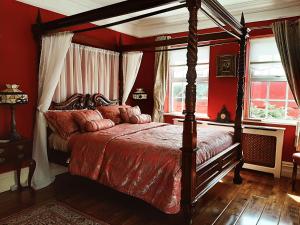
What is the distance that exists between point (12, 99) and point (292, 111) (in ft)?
13.8

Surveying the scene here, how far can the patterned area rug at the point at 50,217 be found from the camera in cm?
245

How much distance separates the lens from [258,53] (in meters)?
4.30

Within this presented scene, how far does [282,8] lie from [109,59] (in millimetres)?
3061

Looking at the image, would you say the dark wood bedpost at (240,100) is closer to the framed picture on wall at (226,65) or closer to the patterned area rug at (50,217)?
the framed picture on wall at (226,65)

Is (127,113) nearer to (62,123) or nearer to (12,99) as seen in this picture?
(62,123)

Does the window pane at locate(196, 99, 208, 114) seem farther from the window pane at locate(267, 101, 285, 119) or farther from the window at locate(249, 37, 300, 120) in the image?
the window pane at locate(267, 101, 285, 119)

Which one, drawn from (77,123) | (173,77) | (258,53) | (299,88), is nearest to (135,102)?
(173,77)

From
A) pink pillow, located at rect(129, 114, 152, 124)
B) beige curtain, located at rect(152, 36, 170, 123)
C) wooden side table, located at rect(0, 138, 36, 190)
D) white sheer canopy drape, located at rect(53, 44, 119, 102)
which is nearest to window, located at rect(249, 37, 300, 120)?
beige curtain, located at rect(152, 36, 170, 123)

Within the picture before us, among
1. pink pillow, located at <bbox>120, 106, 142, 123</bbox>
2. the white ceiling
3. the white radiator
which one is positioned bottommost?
the white radiator

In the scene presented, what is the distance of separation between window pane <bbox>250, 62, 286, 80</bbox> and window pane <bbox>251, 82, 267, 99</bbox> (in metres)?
0.14

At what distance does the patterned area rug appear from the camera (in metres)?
2.45

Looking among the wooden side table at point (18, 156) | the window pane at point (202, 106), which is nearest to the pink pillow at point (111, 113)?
the wooden side table at point (18, 156)

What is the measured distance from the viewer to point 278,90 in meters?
4.24

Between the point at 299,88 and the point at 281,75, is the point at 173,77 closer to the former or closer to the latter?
the point at 281,75
